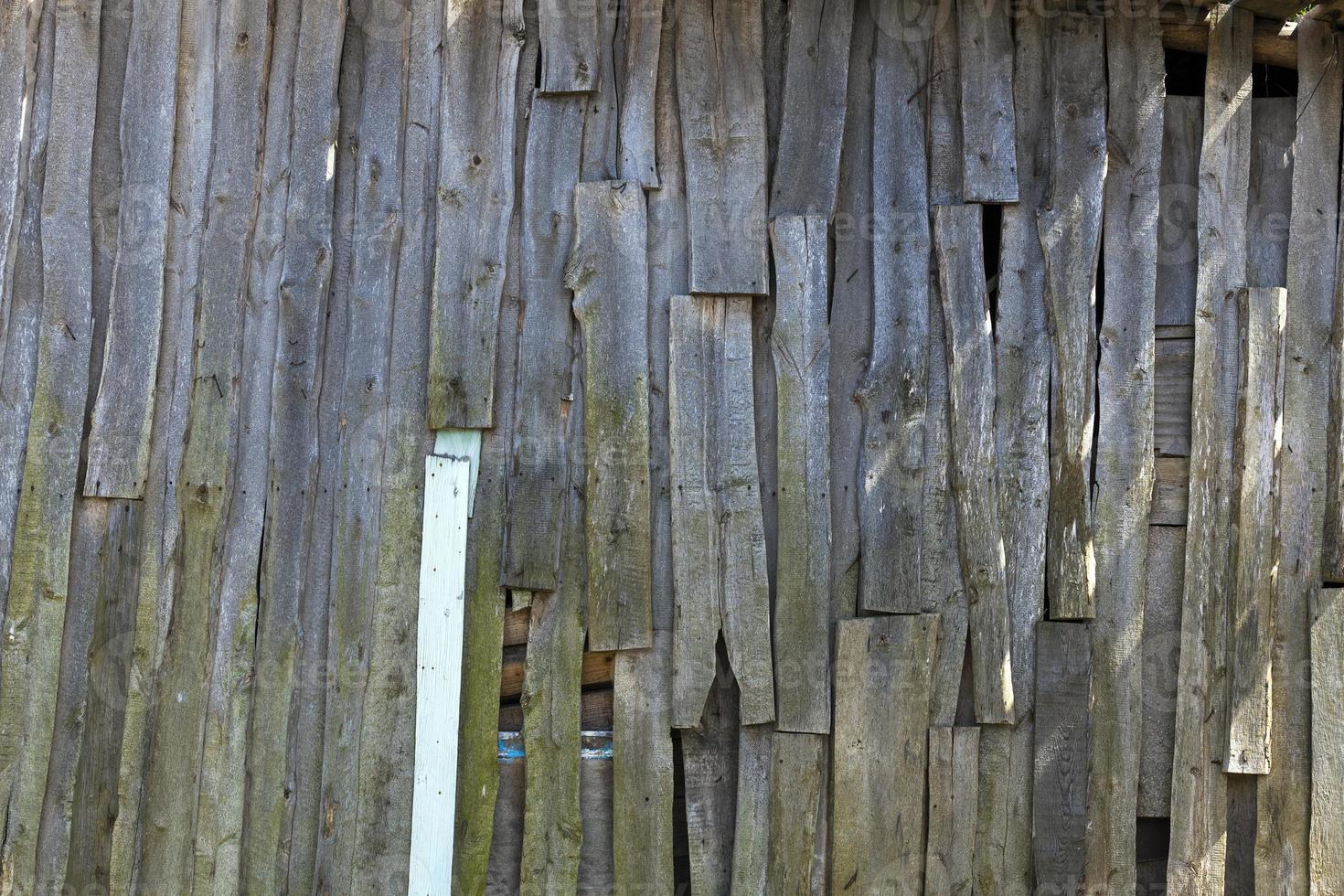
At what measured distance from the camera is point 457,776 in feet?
13.5

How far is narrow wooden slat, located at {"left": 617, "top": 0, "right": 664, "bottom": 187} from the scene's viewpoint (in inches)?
171

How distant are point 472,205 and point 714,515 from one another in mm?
1354

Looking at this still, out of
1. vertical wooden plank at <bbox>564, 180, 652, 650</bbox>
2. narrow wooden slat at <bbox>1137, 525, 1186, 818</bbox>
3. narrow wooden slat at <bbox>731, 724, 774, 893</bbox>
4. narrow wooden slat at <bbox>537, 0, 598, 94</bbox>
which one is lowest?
narrow wooden slat at <bbox>731, 724, 774, 893</bbox>

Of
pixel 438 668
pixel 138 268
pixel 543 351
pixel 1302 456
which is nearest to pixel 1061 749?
pixel 1302 456

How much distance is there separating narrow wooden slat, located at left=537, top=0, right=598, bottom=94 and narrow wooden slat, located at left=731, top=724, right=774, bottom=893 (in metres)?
2.28

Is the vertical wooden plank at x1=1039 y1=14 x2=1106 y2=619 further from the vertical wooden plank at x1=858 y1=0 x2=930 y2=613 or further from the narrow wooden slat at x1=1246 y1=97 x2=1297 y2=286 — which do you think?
the narrow wooden slat at x1=1246 y1=97 x2=1297 y2=286

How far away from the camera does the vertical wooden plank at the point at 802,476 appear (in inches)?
163

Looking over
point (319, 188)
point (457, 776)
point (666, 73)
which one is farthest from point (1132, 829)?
point (319, 188)

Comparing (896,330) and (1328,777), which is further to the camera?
(896,330)

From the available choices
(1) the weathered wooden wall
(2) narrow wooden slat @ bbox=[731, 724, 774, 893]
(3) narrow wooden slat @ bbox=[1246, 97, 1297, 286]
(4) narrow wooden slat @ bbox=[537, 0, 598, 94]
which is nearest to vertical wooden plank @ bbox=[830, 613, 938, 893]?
(1) the weathered wooden wall

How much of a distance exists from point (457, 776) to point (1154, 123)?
326cm

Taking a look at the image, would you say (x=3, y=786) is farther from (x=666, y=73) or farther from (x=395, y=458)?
(x=666, y=73)

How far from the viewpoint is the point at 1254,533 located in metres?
4.18

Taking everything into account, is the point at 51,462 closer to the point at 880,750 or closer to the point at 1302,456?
the point at 880,750
